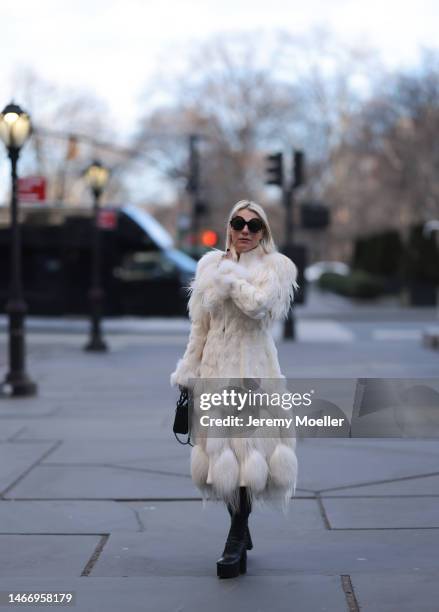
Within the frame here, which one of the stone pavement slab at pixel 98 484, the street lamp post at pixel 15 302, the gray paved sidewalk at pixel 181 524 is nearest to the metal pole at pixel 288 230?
the street lamp post at pixel 15 302

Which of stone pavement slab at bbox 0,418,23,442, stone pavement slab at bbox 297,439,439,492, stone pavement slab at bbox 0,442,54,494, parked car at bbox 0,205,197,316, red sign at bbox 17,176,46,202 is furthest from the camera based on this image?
parked car at bbox 0,205,197,316

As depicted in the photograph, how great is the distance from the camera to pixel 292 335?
24.0m

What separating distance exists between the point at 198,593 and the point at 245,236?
1787 millimetres

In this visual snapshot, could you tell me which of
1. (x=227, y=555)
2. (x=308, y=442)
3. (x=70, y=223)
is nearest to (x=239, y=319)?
(x=227, y=555)

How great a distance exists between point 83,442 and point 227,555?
481cm

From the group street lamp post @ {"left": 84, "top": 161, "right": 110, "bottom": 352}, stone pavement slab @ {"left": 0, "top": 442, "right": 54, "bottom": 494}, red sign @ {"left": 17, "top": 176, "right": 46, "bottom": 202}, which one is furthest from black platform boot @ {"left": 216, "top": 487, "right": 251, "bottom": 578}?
street lamp post @ {"left": 84, "top": 161, "right": 110, "bottom": 352}

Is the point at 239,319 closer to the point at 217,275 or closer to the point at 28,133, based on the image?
the point at 217,275

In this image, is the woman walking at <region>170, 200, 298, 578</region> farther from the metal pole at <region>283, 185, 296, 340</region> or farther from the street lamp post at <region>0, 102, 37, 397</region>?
the metal pole at <region>283, 185, 296, 340</region>

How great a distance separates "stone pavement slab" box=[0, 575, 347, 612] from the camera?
5.04 metres

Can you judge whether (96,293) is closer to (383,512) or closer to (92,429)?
(92,429)

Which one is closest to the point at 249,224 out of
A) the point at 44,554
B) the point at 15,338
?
the point at 44,554

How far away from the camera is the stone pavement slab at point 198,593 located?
504cm

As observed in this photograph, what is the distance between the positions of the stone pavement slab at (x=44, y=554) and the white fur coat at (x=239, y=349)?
2.73 ft

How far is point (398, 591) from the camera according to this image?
5242 millimetres
